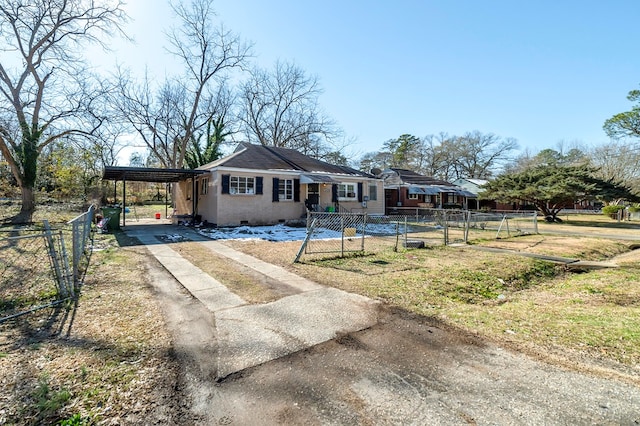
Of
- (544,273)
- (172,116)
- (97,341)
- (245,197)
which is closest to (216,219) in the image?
(245,197)

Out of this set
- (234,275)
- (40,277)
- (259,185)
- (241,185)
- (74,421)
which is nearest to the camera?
(74,421)

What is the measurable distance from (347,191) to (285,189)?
4.64 m

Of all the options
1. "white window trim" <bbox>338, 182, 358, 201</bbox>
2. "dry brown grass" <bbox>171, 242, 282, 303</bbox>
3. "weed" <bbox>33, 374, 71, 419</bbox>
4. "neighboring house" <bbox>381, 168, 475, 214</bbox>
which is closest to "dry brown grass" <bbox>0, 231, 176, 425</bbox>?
"weed" <bbox>33, 374, 71, 419</bbox>

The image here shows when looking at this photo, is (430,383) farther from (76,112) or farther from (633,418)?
(76,112)

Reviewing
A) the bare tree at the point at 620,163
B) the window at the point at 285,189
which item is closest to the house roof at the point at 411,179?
the window at the point at 285,189

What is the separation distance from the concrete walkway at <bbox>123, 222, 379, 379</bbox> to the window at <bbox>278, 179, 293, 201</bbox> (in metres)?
10.8

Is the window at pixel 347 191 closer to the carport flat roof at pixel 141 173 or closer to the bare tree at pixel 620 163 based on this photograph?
the carport flat roof at pixel 141 173

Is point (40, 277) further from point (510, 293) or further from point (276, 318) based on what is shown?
point (510, 293)

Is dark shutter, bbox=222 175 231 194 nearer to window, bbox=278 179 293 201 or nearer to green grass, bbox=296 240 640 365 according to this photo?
window, bbox=278 179 293 201

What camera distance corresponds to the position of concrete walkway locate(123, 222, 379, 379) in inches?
127

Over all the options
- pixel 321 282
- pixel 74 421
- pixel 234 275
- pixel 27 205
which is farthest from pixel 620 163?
pixel 27 205

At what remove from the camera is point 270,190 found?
54.6 feet

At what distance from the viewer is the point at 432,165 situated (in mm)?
49656

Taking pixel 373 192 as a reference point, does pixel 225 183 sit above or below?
above
